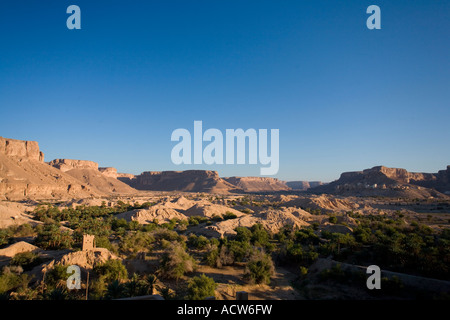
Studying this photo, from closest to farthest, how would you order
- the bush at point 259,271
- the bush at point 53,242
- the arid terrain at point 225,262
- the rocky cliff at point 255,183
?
1. the arid terrain at point 225,262
2. the bush at point 259,271
3. the bush at point 53,242
4. the rocky cliff at point 255,183

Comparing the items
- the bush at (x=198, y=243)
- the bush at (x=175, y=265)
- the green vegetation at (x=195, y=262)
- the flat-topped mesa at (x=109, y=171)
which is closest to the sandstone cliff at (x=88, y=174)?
the flat-topped mesa at (x=109, y=171)

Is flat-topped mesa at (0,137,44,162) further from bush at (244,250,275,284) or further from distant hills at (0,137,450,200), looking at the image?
bush at (244,250,275,284)

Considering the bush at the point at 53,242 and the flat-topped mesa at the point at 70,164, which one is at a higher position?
the flat-topped mesa at the point at 70,164

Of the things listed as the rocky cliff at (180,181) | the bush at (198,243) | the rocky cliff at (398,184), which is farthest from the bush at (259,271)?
the rocky cliff at (180,181)

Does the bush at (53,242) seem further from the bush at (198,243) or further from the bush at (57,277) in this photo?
the bush at (198,243)

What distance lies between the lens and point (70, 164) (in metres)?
119

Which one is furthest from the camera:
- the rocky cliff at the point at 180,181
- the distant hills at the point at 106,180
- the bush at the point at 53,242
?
→ the rocky cliff at the point at 180,181

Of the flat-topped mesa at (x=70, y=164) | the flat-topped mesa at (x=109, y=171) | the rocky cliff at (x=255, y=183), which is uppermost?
the flat-topped mesa at (x=70, y=164)

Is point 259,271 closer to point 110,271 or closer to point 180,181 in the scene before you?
point 110,271

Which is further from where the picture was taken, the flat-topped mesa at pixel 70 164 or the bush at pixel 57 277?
the flat-topped mesa at pixel 70 164

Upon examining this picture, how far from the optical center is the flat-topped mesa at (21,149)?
76.4 metres

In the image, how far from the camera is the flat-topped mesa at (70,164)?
114 meters

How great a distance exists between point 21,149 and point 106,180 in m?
41.5
